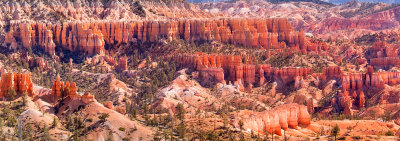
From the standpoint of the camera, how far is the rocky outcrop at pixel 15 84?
66.2m

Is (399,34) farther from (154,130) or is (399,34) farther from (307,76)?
(154,130)

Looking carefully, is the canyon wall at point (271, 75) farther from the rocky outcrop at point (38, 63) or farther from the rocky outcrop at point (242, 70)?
the rocky outcrop at point (38, 63)

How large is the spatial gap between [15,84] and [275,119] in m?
32.1

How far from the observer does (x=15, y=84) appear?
2640 inches

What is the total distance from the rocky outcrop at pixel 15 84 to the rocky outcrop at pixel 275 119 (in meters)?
25.4

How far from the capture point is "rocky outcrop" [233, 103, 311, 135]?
217 ft

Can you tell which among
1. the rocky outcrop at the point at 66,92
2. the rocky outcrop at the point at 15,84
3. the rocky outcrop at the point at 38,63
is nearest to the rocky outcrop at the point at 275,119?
the rocky outcrop at the point at 66,92

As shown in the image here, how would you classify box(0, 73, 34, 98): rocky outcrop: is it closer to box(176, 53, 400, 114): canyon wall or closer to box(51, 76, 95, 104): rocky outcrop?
box(51, 76, 95, 104): rocky outcrop

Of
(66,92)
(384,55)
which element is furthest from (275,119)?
(384,55)

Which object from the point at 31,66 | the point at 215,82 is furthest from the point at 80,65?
the point at 215,82

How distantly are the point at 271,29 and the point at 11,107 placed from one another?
85.8 metres

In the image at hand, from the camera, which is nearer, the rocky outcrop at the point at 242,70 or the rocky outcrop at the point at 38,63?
the rocky outcrop at the point at 242,70

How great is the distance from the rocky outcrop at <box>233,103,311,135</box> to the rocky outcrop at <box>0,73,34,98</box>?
25.4 metres

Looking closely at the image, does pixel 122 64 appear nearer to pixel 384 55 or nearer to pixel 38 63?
pixel 38 63
